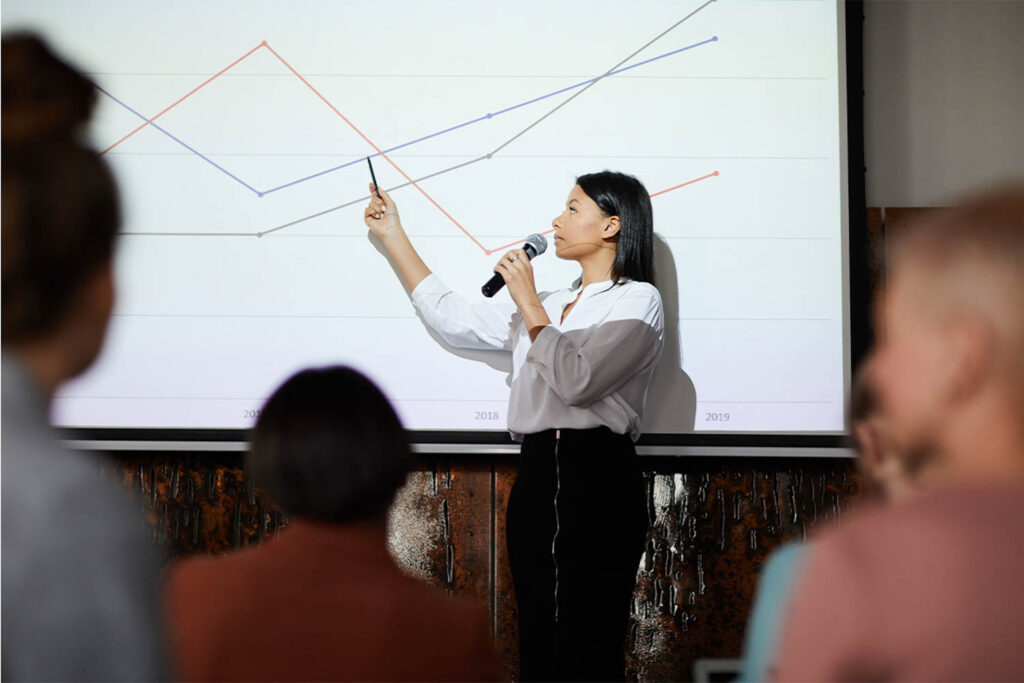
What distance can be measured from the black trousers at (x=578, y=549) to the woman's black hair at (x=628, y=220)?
1.34 feet

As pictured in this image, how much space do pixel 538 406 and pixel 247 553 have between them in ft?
4.37

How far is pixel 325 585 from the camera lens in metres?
0.94

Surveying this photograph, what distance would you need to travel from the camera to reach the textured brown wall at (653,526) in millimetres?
2666

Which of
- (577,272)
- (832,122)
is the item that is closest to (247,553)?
(577,272)

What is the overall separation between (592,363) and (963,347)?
155cm

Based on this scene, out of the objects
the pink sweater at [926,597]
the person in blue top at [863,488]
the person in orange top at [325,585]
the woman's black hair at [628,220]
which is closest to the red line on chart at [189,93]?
the woman's black hair at [628,220]

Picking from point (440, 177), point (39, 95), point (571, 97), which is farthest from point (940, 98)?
point (39, 95)

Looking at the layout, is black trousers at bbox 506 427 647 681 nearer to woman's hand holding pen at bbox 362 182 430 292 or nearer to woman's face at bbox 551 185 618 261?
woman's face at bbox 551 185 618 261

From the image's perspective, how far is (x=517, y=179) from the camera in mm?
2684

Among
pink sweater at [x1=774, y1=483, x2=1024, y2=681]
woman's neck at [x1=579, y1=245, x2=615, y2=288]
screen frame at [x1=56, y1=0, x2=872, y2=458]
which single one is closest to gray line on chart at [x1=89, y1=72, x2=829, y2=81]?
screen frame at [x1=56, y1=0, x2=872, y2=458]

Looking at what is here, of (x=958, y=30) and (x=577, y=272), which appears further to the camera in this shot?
(x=958, y=30)

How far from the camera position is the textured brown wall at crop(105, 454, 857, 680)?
2666 millimetres

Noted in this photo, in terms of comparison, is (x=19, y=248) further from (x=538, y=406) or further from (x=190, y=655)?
(x=538, y=406)

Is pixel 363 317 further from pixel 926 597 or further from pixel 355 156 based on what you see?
pixel 926 597
